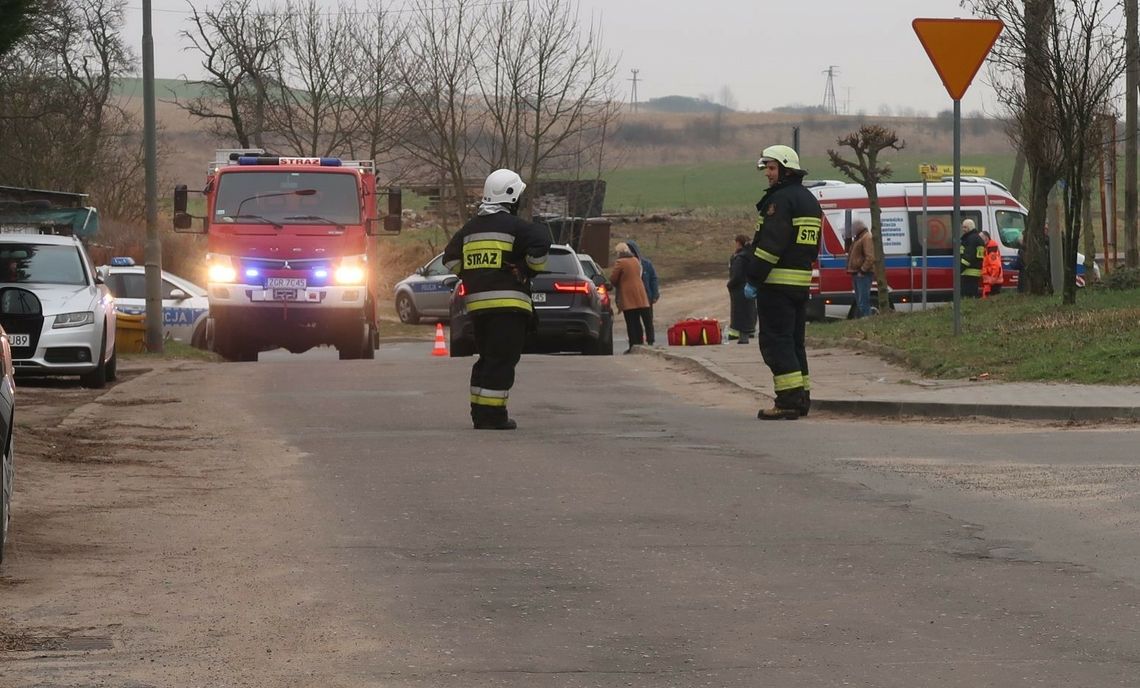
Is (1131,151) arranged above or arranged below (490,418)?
above

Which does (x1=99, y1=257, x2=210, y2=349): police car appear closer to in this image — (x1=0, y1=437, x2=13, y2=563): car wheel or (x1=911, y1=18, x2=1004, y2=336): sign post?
(x1=911, y1=18, x2=1004, y2=336): sign post

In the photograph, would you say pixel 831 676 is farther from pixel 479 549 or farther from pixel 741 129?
pixel 741 129

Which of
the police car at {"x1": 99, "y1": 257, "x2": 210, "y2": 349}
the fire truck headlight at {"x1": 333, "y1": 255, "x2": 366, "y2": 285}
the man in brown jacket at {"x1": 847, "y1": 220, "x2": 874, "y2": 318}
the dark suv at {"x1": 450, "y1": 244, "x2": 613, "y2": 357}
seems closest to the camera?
the fire truck headlight at {"x1": 333, "y1": 255, "x2": 366, "y2": 285}

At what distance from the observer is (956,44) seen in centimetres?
1725

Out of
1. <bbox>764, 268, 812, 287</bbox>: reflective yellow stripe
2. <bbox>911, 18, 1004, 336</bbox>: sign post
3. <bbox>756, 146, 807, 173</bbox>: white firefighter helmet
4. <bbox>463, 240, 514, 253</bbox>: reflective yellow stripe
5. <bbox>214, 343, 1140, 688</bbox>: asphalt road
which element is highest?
<bbox>911, 18, 1004, 336</bbox>: sign post

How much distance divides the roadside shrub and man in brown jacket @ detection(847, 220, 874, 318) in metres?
6.86

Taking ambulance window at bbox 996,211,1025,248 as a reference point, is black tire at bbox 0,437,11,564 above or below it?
below

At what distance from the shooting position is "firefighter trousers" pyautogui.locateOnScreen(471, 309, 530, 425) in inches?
531

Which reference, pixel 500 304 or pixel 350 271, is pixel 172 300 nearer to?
pixel 350 271

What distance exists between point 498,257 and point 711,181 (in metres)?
102

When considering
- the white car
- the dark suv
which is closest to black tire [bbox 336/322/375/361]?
the dark suv

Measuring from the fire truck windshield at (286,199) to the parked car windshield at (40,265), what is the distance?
3549mm

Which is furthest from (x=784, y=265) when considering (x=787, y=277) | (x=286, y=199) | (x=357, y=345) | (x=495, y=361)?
(x=357, y=345)

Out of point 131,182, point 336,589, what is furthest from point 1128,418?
point 131,182
